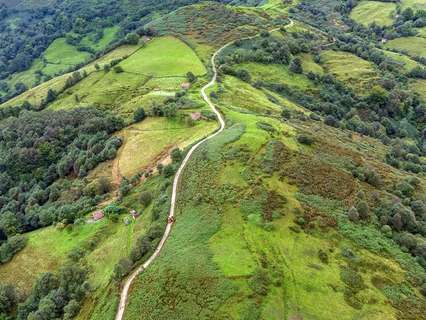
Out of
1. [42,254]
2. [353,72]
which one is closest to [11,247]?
[42,254]

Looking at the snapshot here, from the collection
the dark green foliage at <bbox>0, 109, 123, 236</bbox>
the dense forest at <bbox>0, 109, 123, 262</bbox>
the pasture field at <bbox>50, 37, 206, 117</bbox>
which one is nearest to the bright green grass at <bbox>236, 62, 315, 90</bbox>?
the pasture field at <bbox>50, 37, 206, 117</bbox>

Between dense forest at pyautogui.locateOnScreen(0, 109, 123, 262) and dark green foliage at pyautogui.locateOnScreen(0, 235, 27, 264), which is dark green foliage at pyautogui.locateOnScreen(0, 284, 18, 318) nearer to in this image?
dark green foliage at pyautogui.locateOnScreen(0, 235, 27, 264)

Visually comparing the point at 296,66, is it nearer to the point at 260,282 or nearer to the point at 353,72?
the point at 353,72

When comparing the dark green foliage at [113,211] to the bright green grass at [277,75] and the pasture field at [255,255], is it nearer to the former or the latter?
the pasture field at [255,255]

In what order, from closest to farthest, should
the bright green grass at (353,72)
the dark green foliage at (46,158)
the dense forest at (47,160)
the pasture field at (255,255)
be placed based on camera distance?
the pasture field at (255,255) → the dense forest at (47,160) → the dark green foliage at (46,158) → the bright green grass at (353,72)

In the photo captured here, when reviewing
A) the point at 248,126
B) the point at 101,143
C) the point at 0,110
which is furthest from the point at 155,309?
the point at 0,110

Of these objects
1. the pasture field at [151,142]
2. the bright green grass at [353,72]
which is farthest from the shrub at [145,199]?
the bright green grass at [353,72]
